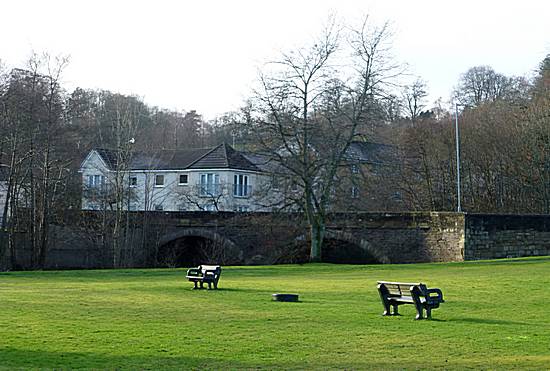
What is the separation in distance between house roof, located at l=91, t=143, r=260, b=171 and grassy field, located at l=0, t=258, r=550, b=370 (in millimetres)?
46192

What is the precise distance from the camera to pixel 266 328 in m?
16.0

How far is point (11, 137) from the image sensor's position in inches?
1855

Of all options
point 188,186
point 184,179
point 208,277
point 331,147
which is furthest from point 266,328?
point 184,179

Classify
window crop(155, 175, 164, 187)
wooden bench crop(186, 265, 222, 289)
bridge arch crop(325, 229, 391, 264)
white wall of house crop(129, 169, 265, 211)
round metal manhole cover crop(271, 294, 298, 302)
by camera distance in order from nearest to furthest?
round metal manhole cover crop(271, 294, 298, 302) < wooden bench crop(186, 265, 222, 289) < bridge arch crop(325, 229, 391, 264) < white wall of house crop(129, 169, 265, 211) < window crop(155, 175, 164, 187)

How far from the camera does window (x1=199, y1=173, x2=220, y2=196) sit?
7262cm

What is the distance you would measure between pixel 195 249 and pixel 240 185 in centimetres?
1722

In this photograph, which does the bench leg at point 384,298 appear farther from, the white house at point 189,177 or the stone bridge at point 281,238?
the white house at point 189,177

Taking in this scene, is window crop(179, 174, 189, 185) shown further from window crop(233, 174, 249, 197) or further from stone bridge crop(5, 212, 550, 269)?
stone bridge crop(5, 212, 550, 269)

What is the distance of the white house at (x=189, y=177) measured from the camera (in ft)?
232

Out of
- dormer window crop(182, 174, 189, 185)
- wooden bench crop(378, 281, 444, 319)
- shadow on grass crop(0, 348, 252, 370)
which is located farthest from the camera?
dormer window crop(182, 174, 189, 185)

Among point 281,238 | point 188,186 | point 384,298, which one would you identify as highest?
point 188,186

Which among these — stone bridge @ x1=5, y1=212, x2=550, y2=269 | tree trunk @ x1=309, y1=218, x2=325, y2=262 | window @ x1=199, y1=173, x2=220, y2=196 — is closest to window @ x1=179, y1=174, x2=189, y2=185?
window @ x1=199, y1=173, x2=220, y2=196

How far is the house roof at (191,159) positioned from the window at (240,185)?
2.76 ft

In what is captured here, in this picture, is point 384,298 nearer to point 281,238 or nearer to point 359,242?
point 359,242
